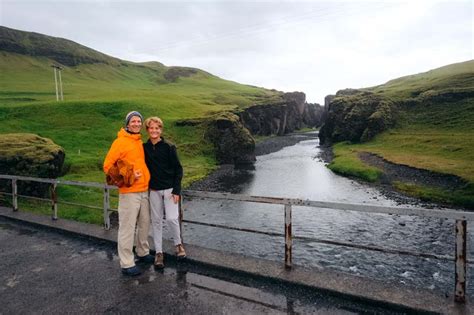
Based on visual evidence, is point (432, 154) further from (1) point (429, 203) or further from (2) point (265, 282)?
(2) point (265, 282)

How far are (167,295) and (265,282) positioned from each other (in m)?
2.08

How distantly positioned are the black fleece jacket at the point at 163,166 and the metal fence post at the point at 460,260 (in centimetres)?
563

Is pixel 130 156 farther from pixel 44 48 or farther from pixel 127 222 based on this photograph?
pixel 44 48

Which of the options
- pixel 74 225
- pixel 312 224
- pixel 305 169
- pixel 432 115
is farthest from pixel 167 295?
pixel 432 115

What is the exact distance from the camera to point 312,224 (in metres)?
23.5

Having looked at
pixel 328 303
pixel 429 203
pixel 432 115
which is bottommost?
pixel 429 203

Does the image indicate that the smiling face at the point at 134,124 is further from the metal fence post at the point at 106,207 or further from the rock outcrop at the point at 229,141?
the rock outcrop at the point at 229,141

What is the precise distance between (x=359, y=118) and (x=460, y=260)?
8316cm

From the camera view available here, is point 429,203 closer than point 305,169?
Yes

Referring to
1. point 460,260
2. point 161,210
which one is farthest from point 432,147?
point 161,210

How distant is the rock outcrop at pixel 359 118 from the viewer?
78.2 meters

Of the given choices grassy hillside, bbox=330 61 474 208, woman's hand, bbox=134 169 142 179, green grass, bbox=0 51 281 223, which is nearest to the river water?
grassy hillside, bbox=330 61 474 208

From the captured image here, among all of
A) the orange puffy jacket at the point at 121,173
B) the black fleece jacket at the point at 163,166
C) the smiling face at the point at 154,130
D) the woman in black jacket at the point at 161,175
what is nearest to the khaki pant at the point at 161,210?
the woman in black jacket at the point at 161,175

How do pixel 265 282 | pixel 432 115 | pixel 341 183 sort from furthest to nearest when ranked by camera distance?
1. pixel 432 115
2. pixel 341 183
3. pixel 265 282
